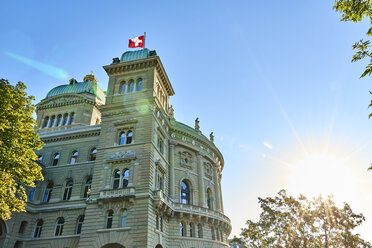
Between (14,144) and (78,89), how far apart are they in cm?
3763

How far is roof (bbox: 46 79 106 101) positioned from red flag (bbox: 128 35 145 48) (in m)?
18.0

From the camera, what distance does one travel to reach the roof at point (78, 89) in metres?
56.0

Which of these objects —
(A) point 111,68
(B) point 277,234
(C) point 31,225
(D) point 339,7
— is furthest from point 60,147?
(D) point 339,7

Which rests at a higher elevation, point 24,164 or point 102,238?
point 24,164

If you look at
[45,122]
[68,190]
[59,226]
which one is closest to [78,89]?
[45,122]

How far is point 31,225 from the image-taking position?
1328 inches

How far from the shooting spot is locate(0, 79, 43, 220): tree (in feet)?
65.5

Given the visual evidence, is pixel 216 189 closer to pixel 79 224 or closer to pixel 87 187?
pixel 87 187

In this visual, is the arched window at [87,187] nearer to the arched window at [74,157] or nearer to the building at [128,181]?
the building at [128,181]

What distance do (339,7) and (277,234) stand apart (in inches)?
1098

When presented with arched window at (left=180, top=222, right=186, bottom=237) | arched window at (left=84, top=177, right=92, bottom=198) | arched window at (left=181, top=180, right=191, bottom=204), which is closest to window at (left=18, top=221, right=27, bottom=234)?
arched window at (left=84, top=177, right=92, bottom=198)

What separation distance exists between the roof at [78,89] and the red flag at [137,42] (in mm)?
17982

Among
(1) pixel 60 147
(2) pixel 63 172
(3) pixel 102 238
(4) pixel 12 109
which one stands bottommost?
(3) pixel 102 238

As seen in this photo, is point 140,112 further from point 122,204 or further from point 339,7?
point 339,7
